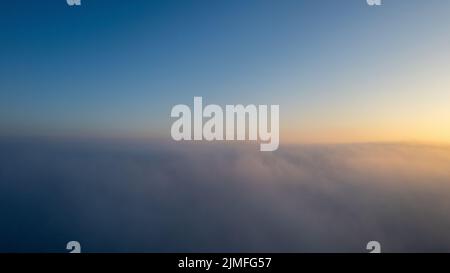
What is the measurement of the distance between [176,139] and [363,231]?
179 centimetres

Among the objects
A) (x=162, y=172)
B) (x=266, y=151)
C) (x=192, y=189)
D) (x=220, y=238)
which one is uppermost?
(x=266, y=151)

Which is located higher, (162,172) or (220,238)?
(162,172)

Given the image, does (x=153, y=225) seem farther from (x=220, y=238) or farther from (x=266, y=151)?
(x=266, y=151)

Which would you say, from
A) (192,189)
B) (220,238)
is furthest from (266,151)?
(220,238)
